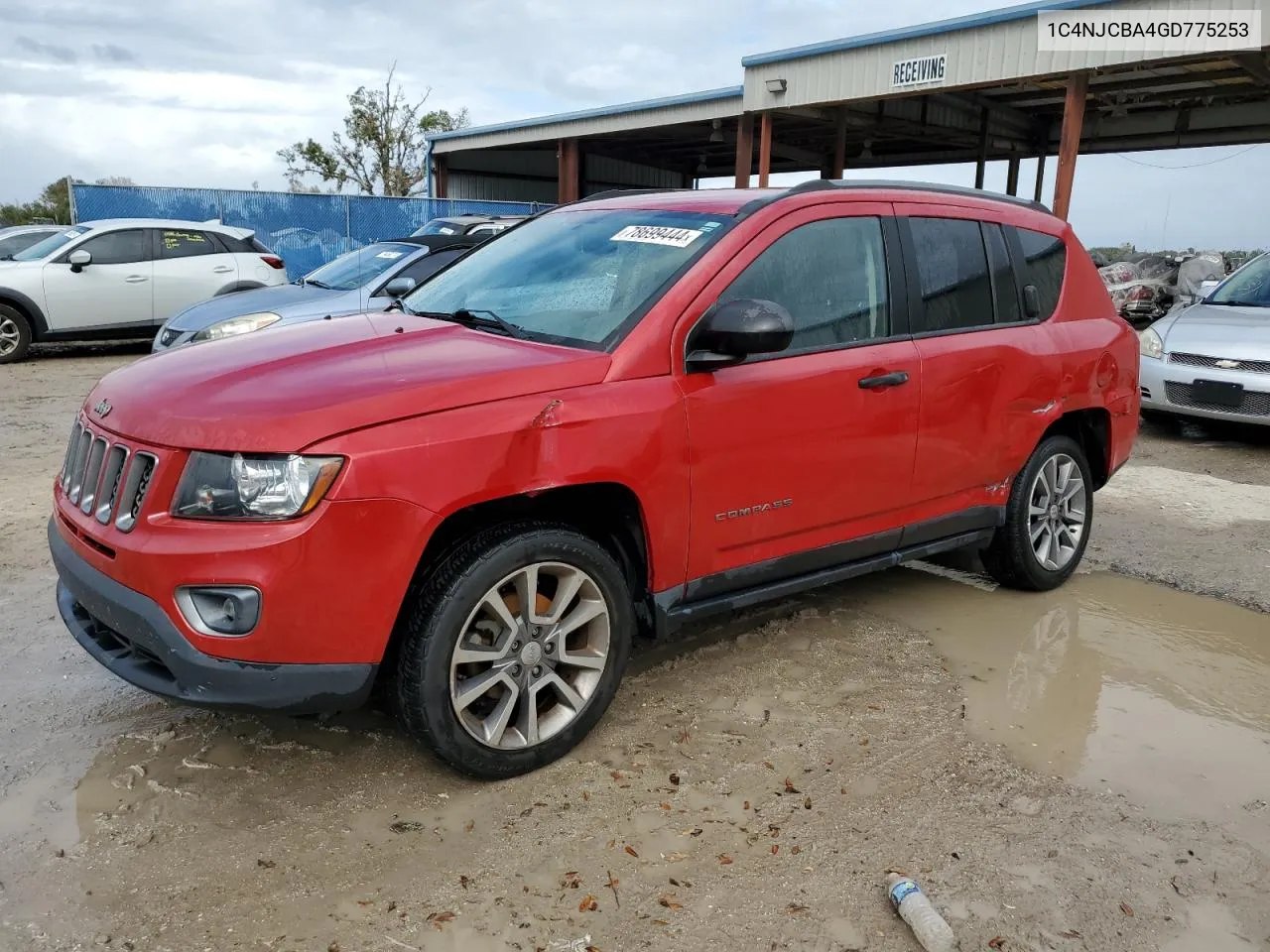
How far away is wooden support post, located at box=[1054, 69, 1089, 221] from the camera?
1380 cm

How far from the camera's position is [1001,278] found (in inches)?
172

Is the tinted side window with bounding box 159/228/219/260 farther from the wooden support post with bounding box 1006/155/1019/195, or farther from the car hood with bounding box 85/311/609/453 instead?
the wooden support post with bounding box 1006/155/1019/195

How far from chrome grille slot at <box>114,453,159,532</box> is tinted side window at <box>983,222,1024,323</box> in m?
3.40

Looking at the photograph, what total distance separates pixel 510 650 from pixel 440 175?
104ft

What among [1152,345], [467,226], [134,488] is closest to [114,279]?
[467,226]

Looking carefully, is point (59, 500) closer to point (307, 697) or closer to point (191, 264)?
point (307, 697)

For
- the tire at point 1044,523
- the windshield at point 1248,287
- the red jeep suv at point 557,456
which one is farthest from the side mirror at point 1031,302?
the windshield at point 1248,287

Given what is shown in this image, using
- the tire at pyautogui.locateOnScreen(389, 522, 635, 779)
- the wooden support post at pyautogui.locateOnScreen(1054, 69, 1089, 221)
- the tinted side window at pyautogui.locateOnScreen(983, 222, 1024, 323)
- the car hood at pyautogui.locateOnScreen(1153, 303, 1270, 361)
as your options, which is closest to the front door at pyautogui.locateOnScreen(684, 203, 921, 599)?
the tire at pyautogui.locateOnScreen(389, 522, 635, 779)

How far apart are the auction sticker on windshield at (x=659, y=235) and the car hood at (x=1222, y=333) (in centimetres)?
628

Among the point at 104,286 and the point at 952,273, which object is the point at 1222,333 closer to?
the point at 952,273

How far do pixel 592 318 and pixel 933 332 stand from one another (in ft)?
4.96

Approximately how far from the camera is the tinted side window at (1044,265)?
4531 mm

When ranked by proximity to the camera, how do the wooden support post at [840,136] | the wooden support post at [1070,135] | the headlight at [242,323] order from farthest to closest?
the wooden support post at [840,136], the wooden support post at [1070,135], the headlight at [242,323]

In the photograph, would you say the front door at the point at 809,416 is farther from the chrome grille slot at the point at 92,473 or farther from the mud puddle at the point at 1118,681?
the chrome grille slot at the point at 92,473
